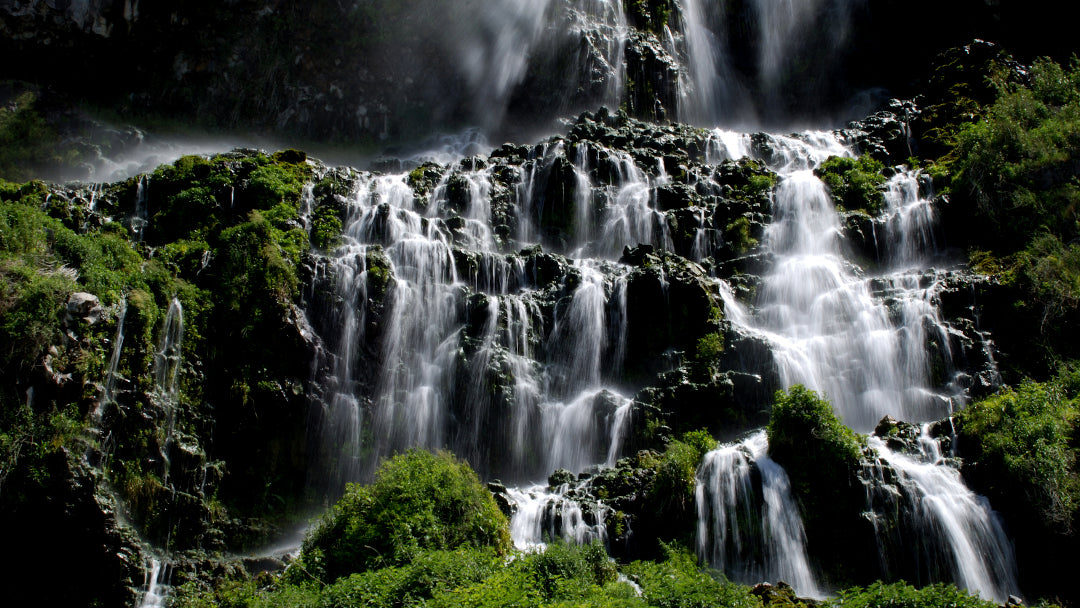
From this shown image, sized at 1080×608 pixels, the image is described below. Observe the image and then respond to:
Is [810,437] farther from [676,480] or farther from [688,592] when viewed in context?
[688,592]

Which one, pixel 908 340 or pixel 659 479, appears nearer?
pixel 659 479

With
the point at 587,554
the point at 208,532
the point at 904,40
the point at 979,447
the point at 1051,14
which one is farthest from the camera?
the point at 904,40

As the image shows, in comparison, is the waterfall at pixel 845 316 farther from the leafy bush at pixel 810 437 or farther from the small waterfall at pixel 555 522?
the small waterfall at pixel 555 522

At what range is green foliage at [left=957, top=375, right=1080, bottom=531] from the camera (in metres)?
12.4

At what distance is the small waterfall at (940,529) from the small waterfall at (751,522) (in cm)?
160

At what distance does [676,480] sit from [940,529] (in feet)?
17.0

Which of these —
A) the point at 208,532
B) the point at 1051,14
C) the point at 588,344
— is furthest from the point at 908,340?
the point at 1051,14

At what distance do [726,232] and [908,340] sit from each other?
24.5 ft

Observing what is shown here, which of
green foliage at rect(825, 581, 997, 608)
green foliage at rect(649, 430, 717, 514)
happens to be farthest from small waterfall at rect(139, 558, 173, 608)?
green foliage at rect(825, 581, 997, 608)

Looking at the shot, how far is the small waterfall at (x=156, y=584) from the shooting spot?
12953mm

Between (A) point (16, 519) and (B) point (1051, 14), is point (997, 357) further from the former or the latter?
(B) point (1051, 14)

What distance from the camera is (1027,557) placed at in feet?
40.7

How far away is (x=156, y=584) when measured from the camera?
13297 millimetres

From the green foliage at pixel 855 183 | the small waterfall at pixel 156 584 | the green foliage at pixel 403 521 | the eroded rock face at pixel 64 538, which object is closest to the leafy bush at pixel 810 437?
the green foliage at pixel 403 521
